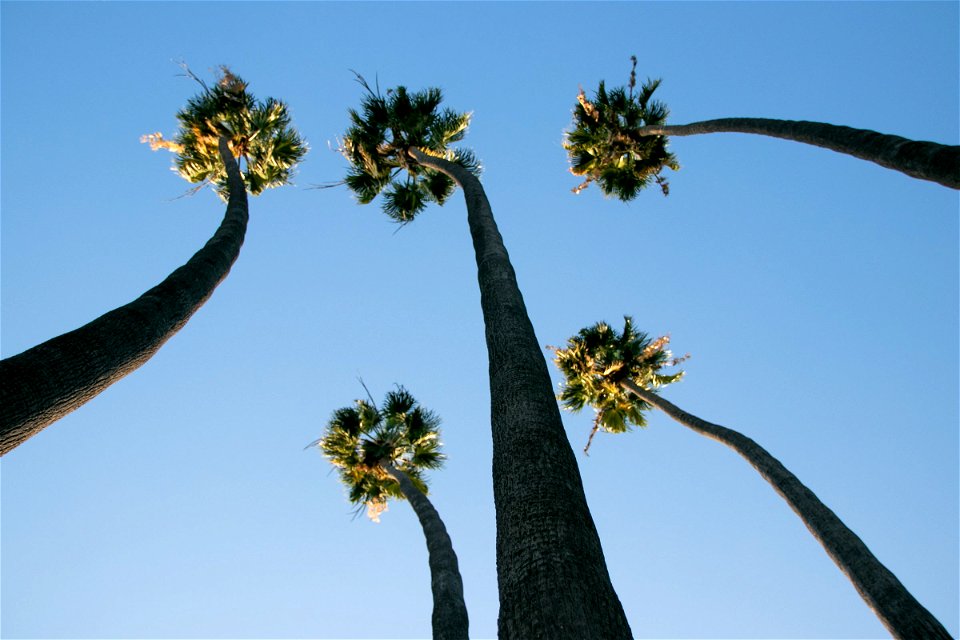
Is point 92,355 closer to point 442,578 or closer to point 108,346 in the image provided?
point 108,346

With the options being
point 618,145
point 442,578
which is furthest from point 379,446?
point 618,145

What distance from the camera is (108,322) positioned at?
15.5 ft

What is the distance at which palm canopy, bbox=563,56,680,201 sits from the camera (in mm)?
13688

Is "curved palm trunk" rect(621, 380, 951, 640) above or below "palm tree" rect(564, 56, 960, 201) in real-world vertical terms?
below

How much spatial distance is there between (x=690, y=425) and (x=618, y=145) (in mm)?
7443

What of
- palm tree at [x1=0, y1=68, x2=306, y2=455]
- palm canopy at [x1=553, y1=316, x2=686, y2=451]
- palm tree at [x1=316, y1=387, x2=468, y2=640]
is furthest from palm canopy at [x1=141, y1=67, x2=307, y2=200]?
palm canopy at [x1=553, y1=316, x2=686, y2=451]

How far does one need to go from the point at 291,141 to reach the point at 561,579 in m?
13.6

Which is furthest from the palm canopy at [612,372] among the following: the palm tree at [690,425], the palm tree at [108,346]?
the palm tree at [108,346]

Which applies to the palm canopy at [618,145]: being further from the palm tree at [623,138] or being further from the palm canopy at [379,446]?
the palm canopy at [379,446]

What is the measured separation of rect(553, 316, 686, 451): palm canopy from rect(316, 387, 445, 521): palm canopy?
5185 mm

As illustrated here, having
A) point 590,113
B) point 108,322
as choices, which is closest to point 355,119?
point 590,113

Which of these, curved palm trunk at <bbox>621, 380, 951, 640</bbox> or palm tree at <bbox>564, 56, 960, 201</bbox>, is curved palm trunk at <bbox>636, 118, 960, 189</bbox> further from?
curved palm trunk at <bbox>621, 380, 951, 640</bbox>

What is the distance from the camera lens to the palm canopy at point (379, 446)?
50.0ft

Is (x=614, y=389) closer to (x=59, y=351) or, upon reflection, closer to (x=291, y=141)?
(x=291, y=141)
